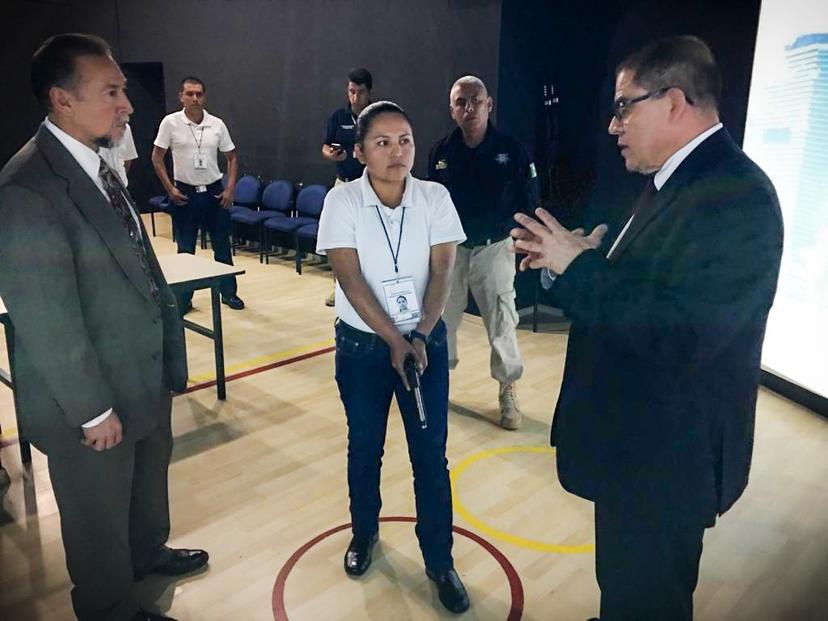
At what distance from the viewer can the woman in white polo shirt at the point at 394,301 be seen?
83.9 inches

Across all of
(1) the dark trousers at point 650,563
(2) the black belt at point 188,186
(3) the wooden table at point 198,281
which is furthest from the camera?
(2) the black belt at point 188,186

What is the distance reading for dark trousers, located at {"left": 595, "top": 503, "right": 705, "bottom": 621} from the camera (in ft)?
5.24

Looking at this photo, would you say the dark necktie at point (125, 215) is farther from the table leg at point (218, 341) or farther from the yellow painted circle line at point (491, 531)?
the table leg at point (218, 341)

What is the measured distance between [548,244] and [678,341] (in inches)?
14.4

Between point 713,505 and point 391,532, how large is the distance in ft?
4.97

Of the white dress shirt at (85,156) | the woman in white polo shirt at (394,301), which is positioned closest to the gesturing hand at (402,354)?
the woman in white polo shirt at (394,301)

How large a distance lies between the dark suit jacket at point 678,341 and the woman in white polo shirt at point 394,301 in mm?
640

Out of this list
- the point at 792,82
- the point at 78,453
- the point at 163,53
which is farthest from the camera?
the point at 163,53

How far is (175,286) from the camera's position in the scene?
351cm

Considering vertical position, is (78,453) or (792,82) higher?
(792,82)

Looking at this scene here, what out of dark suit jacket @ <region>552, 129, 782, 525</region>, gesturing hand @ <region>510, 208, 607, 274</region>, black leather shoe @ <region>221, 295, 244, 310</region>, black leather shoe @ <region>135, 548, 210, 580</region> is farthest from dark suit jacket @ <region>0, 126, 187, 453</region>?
black leather shoe @ <region>221, 295, 244, 310</region>

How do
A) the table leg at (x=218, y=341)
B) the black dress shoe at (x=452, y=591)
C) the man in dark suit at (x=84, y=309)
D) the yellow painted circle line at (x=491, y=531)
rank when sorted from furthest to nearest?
the table leg at (x=218, y=341) → the yellow painted circle line at (x=491, y=531) → the black dress shoe at (x=452, y=591) → the man in dark suit at (x=84, y=309)

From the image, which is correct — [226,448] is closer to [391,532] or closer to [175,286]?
[175,286]

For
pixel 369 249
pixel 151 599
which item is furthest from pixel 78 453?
pixel 369 249
